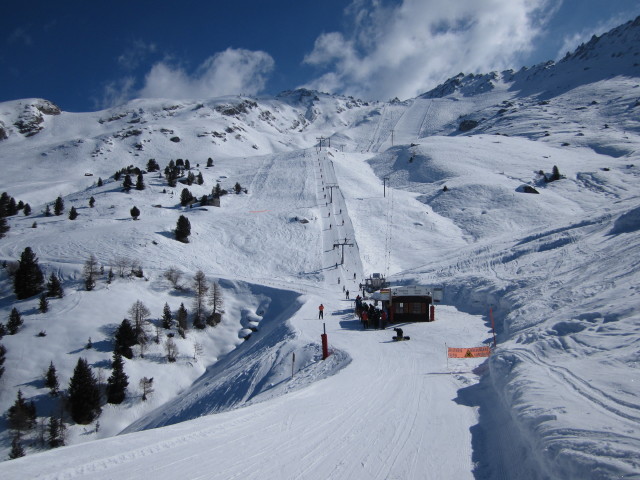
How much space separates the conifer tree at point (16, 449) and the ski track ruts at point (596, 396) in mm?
25031

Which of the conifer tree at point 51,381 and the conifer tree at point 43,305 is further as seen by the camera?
the conifer tree at point 43,305

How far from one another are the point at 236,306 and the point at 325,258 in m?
14.0

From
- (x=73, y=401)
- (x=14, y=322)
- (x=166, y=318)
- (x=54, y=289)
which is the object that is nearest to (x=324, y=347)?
(x=73, y=401)

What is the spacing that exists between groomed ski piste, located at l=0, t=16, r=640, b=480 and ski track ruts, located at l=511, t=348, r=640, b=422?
0.17ft

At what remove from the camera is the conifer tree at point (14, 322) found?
96.0 feet

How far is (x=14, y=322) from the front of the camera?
96.7 feet

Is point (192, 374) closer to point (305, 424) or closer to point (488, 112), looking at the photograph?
point (305, 424)

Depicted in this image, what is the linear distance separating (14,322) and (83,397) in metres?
10.9

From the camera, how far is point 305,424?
319 inches

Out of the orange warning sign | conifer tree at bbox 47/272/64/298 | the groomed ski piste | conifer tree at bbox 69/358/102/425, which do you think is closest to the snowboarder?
the groomed ski piste

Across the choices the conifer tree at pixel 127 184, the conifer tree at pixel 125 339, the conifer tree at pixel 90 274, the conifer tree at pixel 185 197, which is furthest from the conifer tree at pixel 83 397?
the conifer tree at pixel 127 184

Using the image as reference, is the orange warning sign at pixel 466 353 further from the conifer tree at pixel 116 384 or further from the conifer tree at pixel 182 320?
the conifer tree at pixel 182 320

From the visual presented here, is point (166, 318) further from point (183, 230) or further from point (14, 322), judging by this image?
point (183, 230)

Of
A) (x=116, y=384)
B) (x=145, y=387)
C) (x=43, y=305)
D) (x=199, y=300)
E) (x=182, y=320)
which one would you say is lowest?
(x=145, y=387)
